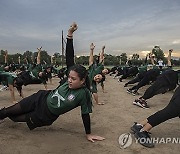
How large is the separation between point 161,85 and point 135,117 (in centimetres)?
133

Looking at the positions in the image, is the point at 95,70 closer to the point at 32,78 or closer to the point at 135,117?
the point at 135,117

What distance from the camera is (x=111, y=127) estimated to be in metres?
5.07

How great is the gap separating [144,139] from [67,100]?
1461 millimetres

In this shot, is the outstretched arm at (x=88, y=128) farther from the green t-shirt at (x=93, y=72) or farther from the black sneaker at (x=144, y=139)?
the green t-shirt at (x=93, y=72)

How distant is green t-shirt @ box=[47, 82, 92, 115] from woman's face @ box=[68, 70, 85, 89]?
0.11 m

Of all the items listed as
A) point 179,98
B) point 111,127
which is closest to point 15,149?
point 111,127

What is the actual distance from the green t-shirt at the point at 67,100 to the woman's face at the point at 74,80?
0.11 metres

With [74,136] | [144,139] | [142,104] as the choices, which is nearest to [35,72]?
[142,104]

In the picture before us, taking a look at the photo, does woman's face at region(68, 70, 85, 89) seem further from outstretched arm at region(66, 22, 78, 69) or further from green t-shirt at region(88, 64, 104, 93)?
green t-shirt at region(88, 64, 104, 93)

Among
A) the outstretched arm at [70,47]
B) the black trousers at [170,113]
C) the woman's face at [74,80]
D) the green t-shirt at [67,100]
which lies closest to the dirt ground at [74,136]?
the black trousers at [170,113]

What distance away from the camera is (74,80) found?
381 centimetres

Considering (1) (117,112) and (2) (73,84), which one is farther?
(1) (117,112)

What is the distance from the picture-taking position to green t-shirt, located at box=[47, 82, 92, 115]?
392cm

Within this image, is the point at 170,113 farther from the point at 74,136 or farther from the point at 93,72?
the point at 93,72
